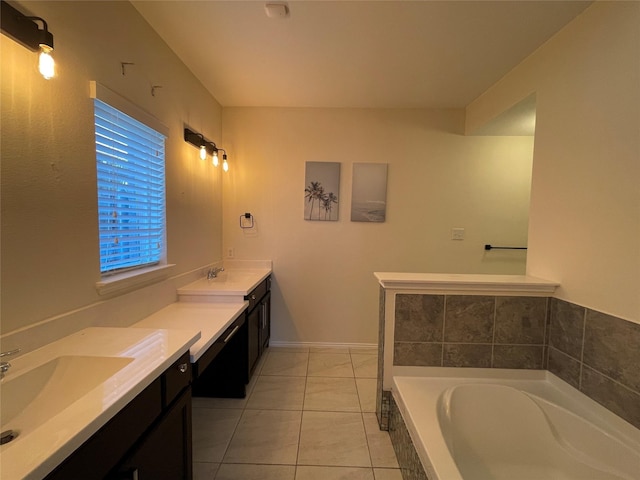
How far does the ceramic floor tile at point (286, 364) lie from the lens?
2.56 meters

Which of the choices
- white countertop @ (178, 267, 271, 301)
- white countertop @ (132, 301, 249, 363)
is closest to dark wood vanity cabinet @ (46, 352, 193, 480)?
white countertop @ (132, 301, 249, 363)

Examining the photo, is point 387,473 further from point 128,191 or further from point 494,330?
point 128,191

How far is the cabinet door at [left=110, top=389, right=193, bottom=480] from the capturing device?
0.89 m

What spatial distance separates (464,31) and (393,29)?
1.48ft

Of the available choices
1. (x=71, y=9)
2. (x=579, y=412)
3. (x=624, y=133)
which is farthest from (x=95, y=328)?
(x=624, y=133)

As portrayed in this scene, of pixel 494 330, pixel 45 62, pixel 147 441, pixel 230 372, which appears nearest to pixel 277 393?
pixel 230 372

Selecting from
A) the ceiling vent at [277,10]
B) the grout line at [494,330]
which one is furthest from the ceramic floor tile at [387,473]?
the ceiling vent at [277,10]

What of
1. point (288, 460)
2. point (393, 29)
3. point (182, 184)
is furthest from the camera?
point (182, 184)

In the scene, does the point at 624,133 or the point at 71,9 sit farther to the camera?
the point at 624,133

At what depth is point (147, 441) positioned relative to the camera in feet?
3.10

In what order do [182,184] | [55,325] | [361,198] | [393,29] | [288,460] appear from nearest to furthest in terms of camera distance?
1. [55,325]
2. [288,460]
3. [393,29]
4. [182,184]
5. [361,198]

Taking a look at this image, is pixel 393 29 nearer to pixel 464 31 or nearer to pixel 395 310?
pixel 464 31

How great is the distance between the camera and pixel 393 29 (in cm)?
172

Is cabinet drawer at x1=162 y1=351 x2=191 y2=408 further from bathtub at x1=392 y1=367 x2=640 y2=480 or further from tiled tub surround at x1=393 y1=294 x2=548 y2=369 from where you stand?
tiled tub surround at x1=393 y1=294 x2=548 y2=369
